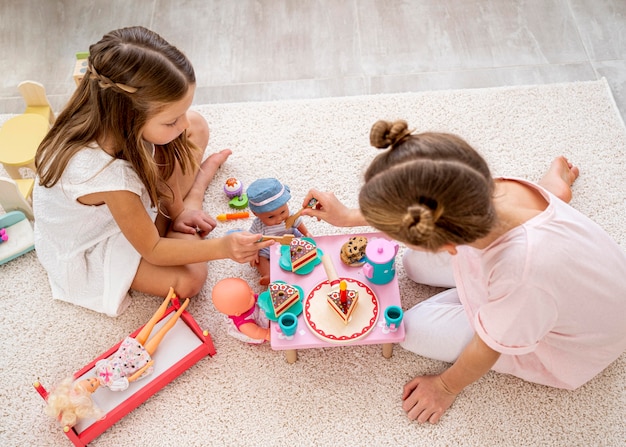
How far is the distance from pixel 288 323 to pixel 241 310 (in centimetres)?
10

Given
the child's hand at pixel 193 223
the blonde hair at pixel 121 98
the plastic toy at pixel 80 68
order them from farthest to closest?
the plastic toy at pixel 80 68 < the child's hand at pixel 193 223 < the blonde hair at pixel 121 98

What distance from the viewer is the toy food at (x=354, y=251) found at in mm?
1211

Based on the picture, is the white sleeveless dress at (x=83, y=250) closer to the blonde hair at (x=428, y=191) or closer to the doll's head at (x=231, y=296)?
the doll's head at (x=231, y=296)

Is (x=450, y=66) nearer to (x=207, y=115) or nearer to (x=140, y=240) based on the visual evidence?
(x=207, y=115)

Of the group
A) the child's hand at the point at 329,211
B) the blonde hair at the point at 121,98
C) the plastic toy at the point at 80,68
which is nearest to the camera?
the blonde hair at the point at 121,98

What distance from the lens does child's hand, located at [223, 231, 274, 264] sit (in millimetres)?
1137

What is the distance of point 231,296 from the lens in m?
1.13

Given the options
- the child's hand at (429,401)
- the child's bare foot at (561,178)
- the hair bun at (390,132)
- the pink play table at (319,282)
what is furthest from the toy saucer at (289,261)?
the child's bare foot at (561,178)

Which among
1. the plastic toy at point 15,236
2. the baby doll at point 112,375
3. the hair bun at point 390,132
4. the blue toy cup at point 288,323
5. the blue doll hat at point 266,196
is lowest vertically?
the plastic toy at point 15,236

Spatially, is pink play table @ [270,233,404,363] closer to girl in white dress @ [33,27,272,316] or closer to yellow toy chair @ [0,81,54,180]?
girl in white dress @ [33,27,272,316]

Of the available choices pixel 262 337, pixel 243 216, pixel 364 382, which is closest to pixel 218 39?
pixel 243 216

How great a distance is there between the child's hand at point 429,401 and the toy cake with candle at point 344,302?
20 centimetres

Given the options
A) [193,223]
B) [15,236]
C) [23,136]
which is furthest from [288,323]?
[23,136]

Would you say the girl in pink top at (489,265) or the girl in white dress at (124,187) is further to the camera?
the girl in white dress at (124,187)
